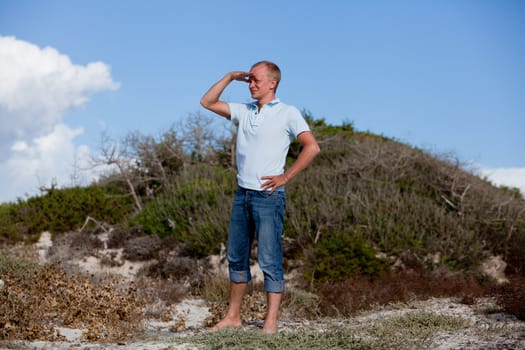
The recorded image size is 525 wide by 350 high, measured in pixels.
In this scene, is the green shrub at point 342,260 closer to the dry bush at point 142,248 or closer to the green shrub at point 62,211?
the dry bush at point 142,248

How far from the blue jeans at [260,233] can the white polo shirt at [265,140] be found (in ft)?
0.48

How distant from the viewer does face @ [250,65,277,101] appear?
5.96 metres

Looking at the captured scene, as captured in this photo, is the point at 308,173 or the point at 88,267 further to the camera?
the point at 308,173

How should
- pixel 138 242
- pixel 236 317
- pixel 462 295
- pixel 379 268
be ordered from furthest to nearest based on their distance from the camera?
pixel 138 242
pixel 379 268
pixel 462 295
pixel 236 317

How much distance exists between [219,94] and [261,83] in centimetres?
47

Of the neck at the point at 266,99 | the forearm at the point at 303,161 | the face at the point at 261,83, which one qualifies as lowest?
the forearm at the point at 303,161

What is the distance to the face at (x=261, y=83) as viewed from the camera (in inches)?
235

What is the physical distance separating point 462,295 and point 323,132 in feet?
28.8

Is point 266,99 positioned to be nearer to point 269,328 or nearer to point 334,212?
point 269,328

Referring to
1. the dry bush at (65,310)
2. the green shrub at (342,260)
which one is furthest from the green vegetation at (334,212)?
the dry bush at (65,310)

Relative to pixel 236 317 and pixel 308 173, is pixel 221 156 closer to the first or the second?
pixel 308 173

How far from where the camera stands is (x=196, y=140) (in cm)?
1573

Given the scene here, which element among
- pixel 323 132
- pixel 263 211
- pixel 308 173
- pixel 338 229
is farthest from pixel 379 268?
pixel 323 132

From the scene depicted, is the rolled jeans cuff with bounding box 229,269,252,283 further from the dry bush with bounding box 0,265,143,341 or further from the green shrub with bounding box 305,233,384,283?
the green shrub with bounding box 305,233,384,283
